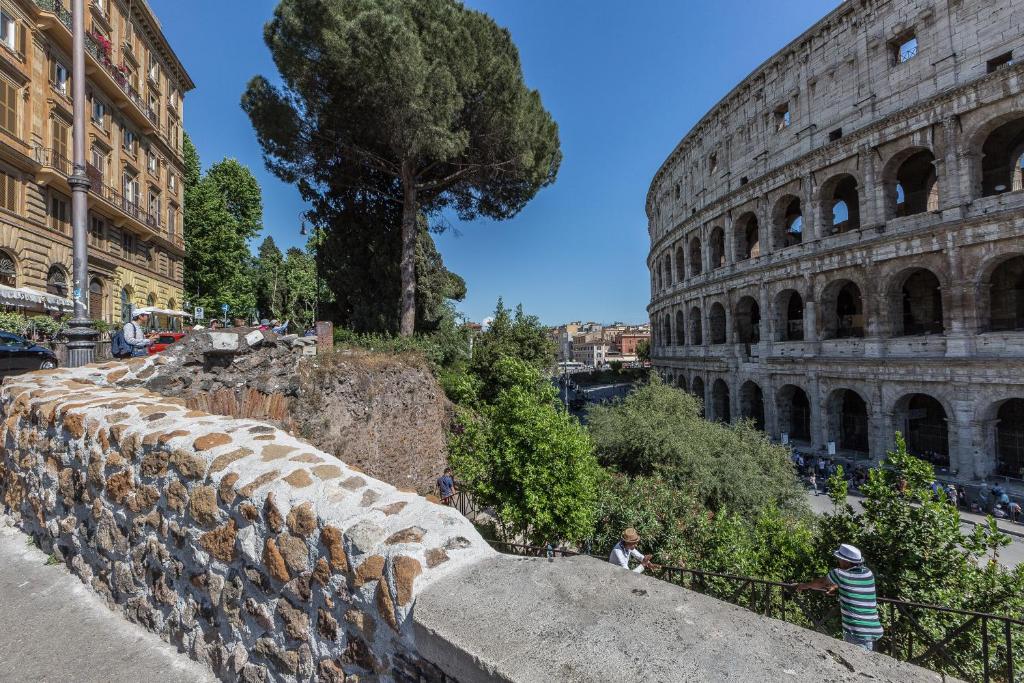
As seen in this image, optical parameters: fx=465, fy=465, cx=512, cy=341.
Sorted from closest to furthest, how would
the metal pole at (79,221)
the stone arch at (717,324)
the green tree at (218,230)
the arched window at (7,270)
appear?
1. the metal pole at (79,221)
2. the arched window at (7,270)
3. the stone arch at (717,324)
4. the green tree at (218,230)

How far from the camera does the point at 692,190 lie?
30125 mm

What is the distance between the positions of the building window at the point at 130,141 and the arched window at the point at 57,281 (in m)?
7.90

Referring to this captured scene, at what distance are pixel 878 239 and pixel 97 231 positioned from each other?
33303 mm

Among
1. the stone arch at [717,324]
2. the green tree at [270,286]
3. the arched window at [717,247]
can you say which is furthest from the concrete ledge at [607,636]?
the green tree at [270,286]

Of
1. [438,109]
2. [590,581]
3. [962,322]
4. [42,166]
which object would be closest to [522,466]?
[590,581]

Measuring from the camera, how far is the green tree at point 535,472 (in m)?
7.77

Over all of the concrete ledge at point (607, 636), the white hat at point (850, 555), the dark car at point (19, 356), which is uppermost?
the dark car at point (19, 356)

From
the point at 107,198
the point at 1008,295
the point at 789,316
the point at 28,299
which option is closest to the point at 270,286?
the point at 107,198

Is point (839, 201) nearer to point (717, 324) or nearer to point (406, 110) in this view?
point (717, 324)

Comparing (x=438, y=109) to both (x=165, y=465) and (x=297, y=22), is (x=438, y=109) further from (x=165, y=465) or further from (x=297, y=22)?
(x=165, y=465)

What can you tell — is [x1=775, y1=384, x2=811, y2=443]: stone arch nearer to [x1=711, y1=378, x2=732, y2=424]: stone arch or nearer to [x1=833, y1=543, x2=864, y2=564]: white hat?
[x1=711, y1=378, x2=732, y2=424]: stone arch

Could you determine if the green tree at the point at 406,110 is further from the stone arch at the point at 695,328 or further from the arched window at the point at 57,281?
the stone arch at the point at 695,328

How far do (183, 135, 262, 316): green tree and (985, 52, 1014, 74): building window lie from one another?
39520 millimetres

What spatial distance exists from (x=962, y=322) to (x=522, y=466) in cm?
1803
